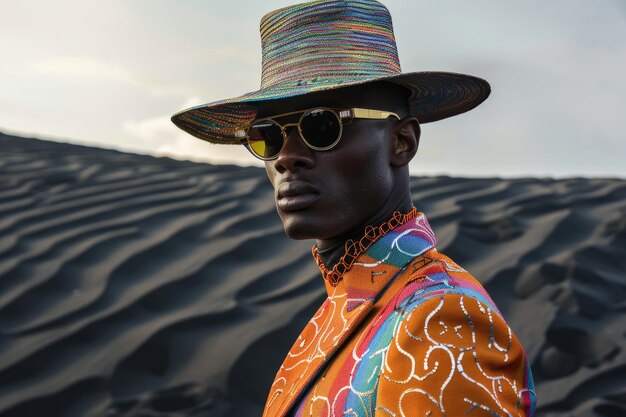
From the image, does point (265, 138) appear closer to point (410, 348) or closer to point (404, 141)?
point (404, 141)

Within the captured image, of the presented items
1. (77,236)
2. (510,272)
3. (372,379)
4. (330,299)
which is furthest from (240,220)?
(372,379)

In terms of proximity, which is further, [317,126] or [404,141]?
[404,141]

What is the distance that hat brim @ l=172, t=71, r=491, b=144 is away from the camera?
181 centimetres

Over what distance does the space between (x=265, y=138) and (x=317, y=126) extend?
6.3 inches

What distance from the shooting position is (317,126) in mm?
1769

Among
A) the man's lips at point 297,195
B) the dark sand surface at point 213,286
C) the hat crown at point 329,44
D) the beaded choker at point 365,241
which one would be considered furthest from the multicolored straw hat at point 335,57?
the dark sand surface at point 213,286

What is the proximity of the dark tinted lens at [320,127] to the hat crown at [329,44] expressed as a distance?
0.08m

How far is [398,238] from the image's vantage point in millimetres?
1753

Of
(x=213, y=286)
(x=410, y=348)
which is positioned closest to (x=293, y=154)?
(x=410, y=348)

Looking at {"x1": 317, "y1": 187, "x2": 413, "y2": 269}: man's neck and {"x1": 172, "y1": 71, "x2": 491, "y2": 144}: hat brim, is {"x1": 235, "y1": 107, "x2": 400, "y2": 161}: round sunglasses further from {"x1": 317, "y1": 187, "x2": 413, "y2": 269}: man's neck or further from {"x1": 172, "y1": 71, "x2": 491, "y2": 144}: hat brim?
{"x1": 317, "y1": 187, "x2": 413, "y2": 269}: man's neck

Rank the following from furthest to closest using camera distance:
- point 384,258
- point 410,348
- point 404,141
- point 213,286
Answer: point 213,286, point 404,141, point 384,258, point 410,348

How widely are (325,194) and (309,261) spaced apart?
9.62 feet

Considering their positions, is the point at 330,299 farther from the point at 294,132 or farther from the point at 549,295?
the point at 549,295

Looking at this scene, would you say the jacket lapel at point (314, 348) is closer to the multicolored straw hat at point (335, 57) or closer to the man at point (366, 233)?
the man at point (366, 233)
